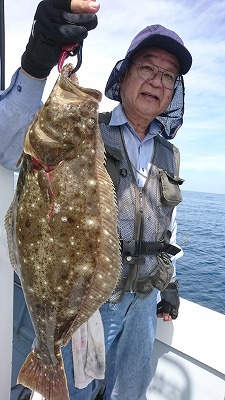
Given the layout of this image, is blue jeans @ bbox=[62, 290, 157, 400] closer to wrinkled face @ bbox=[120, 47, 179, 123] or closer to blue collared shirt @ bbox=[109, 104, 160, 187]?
blue collared shirt @ bbox=[109, 104, 160, 187]

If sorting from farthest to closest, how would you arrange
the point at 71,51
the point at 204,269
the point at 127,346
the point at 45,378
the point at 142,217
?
the point at 204,269, the point at 127,346, the point at 142,217, the point at 45,378, the point at 71,51

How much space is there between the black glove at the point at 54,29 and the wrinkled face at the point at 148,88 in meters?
1.13

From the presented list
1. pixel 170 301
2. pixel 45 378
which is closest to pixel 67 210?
pixel 45 378

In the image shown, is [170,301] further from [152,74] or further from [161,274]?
[152,74]

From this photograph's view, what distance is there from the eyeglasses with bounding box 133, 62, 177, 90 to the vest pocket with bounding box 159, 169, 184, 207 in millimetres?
697

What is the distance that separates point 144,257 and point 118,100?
1.37m

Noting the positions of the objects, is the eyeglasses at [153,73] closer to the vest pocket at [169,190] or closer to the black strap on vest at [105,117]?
the black strap on vest at [105,117]

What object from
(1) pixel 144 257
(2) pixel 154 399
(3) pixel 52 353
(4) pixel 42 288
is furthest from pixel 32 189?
(2) pixel 154 399

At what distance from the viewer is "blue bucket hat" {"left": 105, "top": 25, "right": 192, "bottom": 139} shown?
2.79 meters

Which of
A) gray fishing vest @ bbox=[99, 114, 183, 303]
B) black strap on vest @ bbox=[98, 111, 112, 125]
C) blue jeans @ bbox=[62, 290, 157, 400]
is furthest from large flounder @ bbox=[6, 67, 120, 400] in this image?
black strap on vest @ bbox=[98, 111, 112, 125]

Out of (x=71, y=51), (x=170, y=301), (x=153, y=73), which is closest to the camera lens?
(x=71, y=51)

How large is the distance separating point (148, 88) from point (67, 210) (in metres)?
1.53

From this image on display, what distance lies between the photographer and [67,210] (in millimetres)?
1698

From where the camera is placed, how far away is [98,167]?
1.75 m
